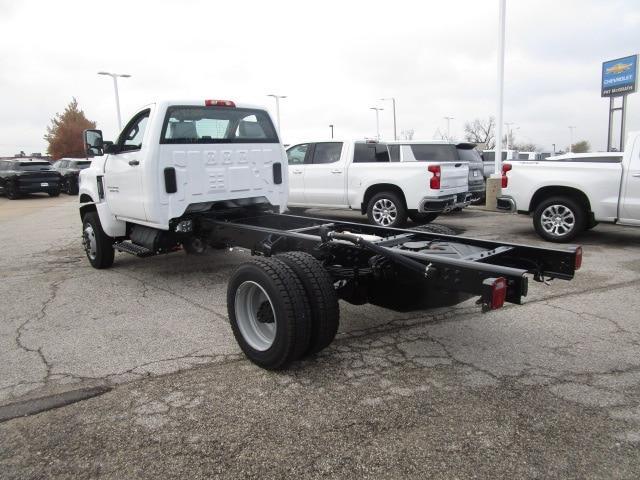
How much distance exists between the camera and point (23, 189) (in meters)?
22.3

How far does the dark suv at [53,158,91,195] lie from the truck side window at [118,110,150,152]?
→ 20622mm

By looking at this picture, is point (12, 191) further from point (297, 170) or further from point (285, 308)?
point (285, 308)

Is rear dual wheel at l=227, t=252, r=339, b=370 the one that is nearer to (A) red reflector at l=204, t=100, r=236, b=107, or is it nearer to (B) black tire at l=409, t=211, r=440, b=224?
(A) red reflector at l=204, t=100, r=236, b=107

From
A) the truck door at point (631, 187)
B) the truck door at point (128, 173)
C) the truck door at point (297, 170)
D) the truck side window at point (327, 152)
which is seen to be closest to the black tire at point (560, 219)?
the truck door at point (631, 187)

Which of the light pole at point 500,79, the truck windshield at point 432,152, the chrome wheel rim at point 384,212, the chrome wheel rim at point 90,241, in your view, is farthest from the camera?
the light pole at point 500,79

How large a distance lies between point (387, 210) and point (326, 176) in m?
1.70

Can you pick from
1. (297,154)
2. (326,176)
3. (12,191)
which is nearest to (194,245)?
(326,176)

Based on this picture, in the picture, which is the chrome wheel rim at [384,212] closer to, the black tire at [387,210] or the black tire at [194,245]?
the black tire at [387,210]

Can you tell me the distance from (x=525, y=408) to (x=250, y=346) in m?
1.96

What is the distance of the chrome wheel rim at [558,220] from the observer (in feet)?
28.0

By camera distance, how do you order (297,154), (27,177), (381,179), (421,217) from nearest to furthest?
(381,179)
(421,217)
(297,154)
(27,177)

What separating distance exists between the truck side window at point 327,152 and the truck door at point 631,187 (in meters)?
5.45

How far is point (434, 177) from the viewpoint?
9352 millimetres

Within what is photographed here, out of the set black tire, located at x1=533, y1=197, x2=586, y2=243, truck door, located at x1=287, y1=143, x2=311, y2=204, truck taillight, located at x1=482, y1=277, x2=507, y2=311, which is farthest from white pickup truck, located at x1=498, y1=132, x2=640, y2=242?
Answer: truck taillight, located at x1=482, y1=277, x2=507, y2=311
